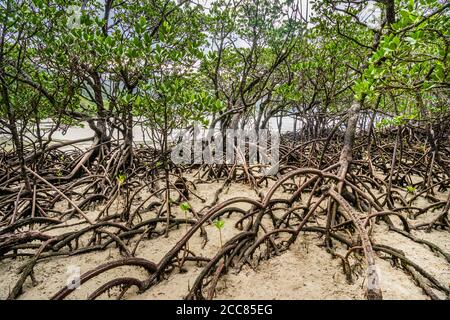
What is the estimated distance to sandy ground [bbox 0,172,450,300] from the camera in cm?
160

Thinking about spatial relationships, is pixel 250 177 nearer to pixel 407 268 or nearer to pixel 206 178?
pixel 206 178

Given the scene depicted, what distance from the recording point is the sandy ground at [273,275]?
63.1 inches

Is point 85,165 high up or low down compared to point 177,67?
down

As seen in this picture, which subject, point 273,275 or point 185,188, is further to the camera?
point 185,188

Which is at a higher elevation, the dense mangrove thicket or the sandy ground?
the dense mangrove thicket

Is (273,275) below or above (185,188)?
below

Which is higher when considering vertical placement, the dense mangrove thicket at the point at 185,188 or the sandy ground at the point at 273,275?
the dense mangrove thicket at the point at 185,188

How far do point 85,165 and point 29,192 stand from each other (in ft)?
6.18

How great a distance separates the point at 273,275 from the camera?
1.77 m

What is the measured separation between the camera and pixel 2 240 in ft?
7.04

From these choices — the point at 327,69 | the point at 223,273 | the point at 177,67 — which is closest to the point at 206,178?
the point at 177,67
